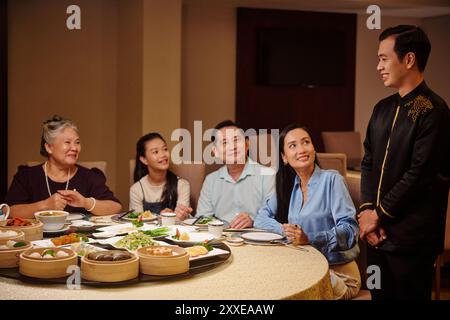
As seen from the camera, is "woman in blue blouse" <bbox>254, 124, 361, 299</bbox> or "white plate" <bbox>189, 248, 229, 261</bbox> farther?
"woman in blue blouse" <bbox>254, 124, 361, 299</bbox>

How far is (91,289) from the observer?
1.54 meters

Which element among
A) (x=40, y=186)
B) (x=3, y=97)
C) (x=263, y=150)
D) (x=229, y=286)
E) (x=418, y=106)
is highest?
(x=3, y=97)

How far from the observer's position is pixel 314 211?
2416 millimetres

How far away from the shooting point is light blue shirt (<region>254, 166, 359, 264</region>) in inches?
88.7

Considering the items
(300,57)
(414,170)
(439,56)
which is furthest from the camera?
(439,56)

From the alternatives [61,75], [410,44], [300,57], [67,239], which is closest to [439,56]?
[300,57]

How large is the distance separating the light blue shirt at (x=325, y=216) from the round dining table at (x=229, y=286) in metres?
0.39

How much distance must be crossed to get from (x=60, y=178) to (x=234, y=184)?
2.98ft

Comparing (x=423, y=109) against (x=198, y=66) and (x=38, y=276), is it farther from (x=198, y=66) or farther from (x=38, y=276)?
(x=198, y=66)

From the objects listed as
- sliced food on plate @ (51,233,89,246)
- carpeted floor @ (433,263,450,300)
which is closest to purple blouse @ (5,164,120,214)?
sliced food on plate @ (51,233,89,246)

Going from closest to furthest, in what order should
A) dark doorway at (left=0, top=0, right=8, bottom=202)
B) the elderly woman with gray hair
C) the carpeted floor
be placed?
the elderly woman with gray hair → the carpeted floor → dark doorway at (left=0, top=0, right=8, bottom=202)

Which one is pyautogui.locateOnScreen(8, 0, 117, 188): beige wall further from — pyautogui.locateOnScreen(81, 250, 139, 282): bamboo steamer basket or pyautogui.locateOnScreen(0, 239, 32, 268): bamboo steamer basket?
pyautogui.locateOnScreen(81, 250, 139, 282): bamboo steamer basket

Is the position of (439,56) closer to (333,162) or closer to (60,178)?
(333,162)
